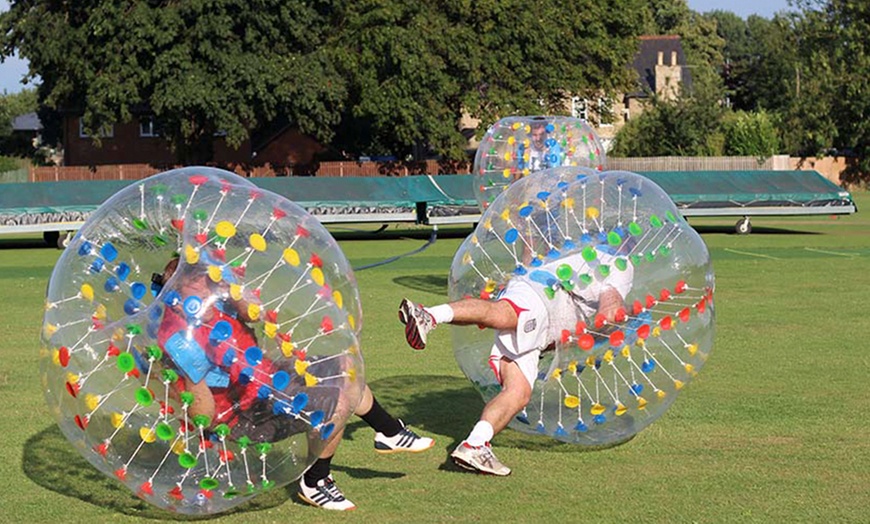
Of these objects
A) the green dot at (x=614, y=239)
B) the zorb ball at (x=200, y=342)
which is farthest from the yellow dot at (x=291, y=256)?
the green dot at (x=614, y=239)

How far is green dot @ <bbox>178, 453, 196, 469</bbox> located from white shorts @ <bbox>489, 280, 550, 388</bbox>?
6.90 feet

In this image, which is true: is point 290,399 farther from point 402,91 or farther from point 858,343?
point 402,91

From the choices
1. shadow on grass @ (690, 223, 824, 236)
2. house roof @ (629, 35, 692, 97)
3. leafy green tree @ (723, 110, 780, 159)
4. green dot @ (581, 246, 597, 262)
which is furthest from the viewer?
house roof @ (629, 35, 692, 97)

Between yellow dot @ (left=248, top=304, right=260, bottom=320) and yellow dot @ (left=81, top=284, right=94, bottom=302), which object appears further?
yellow dot @ (left=81, top=284, right=94, bottom=302)

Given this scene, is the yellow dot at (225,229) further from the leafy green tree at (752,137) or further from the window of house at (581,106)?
the leafy green tree at (752,137)

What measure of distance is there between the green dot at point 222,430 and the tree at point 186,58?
129 ft

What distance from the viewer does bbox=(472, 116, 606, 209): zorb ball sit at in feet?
46.8

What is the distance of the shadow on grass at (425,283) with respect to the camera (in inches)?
667

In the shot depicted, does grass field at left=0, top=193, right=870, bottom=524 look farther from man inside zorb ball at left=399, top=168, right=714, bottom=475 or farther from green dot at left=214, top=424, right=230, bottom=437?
green dot at left=214, top=424, right=230, bottom=437

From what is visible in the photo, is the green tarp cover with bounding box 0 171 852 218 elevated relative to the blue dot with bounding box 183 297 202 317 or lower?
lower

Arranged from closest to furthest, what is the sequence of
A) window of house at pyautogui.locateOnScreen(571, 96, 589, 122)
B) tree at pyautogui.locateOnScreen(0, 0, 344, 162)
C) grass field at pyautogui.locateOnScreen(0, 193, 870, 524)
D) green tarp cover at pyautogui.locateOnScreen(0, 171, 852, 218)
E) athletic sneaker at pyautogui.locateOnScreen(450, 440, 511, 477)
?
grass field at pyautogui.locateOnScreen(0, 193, 870, 524), athletic sneaker at pyautogui.locateOnScreen(450, 440, 511, 477), green tarp cover at pyautogui.locateOnScreen(0, 171, 852, 218), tree at pyautogui.locateOnScreen(0, 0, 344, 162), window of house at pyautogui.locateOnScreen(571, 96, 589, 122)

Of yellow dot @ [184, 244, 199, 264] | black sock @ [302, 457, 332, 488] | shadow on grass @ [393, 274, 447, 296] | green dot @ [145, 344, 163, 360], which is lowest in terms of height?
shadow on grass @ [393, 274, 447, 296]

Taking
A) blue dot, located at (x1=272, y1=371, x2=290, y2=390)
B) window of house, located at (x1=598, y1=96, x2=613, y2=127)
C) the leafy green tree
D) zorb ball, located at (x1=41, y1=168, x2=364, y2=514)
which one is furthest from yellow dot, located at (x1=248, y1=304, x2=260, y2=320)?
the leafy green tree

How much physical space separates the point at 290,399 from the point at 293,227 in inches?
35.3
